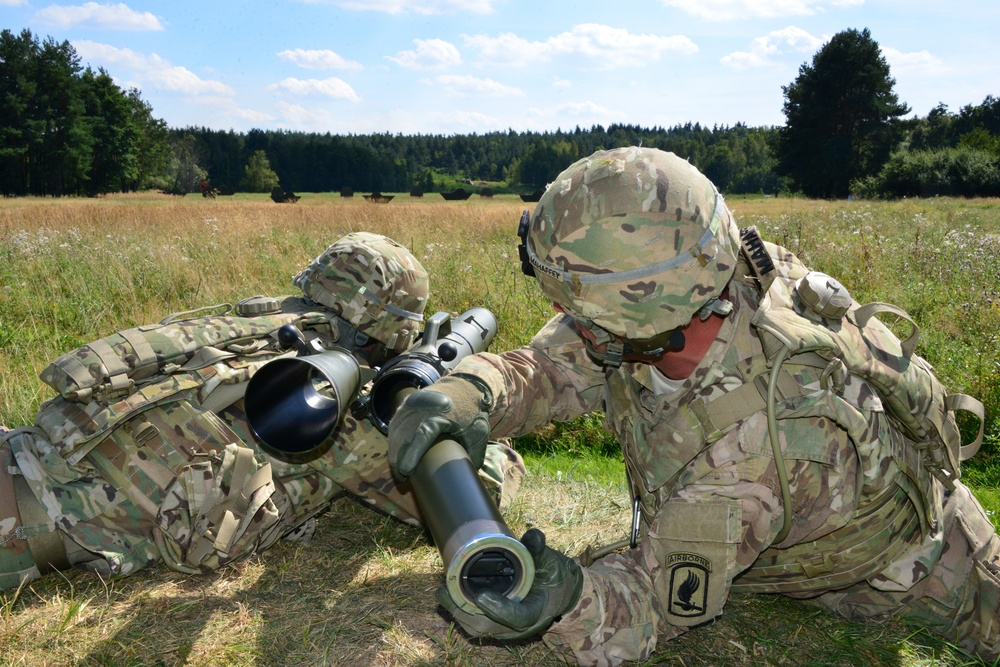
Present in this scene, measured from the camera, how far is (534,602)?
6.00 ft

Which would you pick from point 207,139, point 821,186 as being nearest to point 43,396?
point 821,186

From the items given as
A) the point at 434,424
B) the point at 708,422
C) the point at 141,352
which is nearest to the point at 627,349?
the point at 708,422

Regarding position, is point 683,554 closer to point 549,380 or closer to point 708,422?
point 708,422

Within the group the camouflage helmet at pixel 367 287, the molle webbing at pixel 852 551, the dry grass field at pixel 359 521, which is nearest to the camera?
the molle webbing at pixel 852 551

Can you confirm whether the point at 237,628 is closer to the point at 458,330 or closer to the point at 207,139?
the point at 458,330

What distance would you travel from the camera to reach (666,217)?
6.65 ft

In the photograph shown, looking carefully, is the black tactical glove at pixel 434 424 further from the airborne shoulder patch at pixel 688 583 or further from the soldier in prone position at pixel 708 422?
the airborne shoulder patch at pixel 688 583

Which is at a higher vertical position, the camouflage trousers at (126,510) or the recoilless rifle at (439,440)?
the recoilless rifle at (439,440)

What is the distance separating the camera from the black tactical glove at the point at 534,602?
1.75 m

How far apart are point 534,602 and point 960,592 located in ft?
5.90

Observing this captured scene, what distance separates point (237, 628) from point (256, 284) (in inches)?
201

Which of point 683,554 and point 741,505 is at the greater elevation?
point 741,505

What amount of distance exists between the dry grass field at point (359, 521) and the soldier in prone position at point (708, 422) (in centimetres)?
50

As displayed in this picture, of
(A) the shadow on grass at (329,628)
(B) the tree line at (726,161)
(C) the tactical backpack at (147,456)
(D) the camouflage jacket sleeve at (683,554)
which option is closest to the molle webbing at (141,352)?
(C) the tactical backpack at (147,456)
